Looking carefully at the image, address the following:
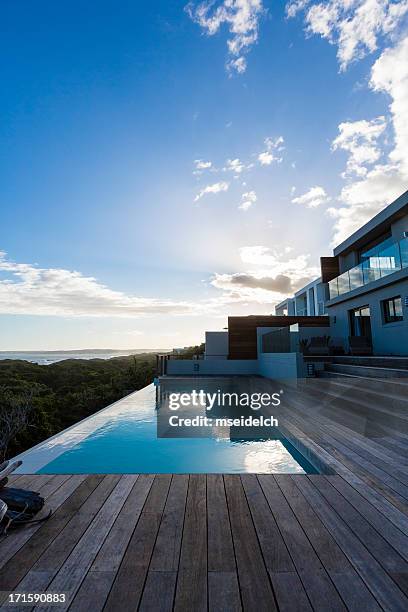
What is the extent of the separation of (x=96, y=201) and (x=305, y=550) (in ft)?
35.8

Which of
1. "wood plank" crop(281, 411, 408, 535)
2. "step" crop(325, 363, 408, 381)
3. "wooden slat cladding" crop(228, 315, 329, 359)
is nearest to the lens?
"wood plank" crop(281, 411, 408, 535)

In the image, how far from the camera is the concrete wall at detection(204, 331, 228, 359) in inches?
736

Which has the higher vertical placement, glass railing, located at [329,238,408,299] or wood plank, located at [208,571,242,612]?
glass railing, located at [329,238,408,299]

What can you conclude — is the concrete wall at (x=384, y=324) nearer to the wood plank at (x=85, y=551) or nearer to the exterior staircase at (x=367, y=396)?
the exterior staircase at (x=367, y=396)

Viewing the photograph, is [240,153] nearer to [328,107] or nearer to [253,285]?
[328,107]

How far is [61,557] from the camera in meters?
1.71

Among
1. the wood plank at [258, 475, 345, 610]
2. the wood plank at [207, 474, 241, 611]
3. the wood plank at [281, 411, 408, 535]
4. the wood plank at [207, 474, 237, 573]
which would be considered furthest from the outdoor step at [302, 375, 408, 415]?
the wood plank at [207, 474, 241, 611]

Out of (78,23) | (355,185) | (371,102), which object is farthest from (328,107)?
(78,23)

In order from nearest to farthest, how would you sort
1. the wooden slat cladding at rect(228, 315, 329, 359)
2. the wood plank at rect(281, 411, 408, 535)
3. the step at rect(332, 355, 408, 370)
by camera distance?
the wood plank at rect(281, 411, 408, 535), the step at rect(332, 355, 408, 370), the wooden slat cladding at rect(228, 315, 329, 359)

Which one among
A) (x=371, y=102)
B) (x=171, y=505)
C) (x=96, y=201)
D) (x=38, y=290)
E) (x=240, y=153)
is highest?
(x=371, y=102)

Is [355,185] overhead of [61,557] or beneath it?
overhead

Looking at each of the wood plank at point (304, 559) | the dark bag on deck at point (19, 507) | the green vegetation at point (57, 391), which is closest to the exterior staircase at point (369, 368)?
the wood plank at point (304, 559)

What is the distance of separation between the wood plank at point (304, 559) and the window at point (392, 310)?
31.6 ft

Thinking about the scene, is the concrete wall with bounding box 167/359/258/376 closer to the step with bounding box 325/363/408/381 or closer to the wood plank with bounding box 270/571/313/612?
the step with bounding box 325/363/408/381
